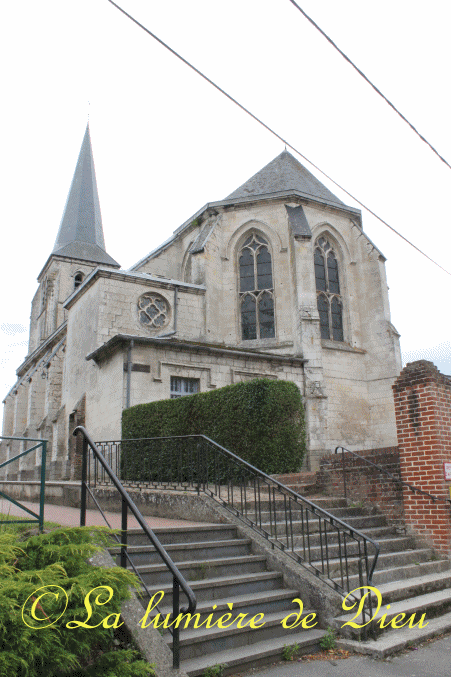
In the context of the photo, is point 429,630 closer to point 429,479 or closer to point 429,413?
point 429,479

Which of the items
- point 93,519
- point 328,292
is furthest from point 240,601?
point 328,292

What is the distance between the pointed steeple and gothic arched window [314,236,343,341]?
24.9 meters

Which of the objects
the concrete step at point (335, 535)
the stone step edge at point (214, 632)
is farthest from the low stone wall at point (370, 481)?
the stone step edge at point (214, 632)

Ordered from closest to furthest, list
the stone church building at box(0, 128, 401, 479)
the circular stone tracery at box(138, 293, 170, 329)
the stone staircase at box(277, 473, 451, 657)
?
the stone staircase at box(277, 473, 451, 657) < the stone church building at box(0, 128, 401, 479) < the circular stone tracery at box(138, 293, 170, 329)

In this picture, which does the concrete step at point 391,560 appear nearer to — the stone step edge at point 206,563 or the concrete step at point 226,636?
the stone step edge at point 206,563

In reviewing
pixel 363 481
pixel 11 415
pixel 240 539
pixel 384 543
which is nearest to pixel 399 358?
pixel 363 481

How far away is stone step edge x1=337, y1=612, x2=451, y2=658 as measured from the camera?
15.7ft

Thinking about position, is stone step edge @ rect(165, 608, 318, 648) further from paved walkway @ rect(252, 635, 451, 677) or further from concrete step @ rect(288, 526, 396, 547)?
concrete step @ rect(288, 526, 396, 547)

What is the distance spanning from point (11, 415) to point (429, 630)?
3505 cm

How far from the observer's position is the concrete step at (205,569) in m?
5.26

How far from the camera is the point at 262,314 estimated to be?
20.9m

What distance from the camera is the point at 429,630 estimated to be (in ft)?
17.5

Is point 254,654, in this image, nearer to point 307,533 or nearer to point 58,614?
point 58,614

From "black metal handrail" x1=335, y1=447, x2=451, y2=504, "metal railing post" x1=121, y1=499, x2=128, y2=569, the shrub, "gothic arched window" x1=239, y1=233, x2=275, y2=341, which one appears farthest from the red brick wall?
"gothic arched window" x1=239, y1=233, x2=275, y2=341
